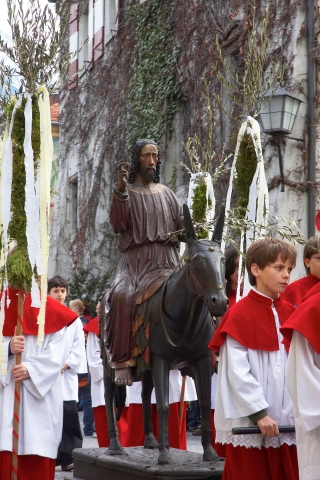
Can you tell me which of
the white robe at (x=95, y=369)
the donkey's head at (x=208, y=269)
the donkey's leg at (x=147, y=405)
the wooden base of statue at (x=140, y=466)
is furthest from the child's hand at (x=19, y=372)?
the white robe at (x=95, y=369)

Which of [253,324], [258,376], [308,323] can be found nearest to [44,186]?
[253,324]

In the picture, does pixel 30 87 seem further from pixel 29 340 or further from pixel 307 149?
pixel 307 149

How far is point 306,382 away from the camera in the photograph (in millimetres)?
4445

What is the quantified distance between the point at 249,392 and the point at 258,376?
0.22 metres

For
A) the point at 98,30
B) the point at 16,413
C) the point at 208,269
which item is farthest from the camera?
the point at 98,30

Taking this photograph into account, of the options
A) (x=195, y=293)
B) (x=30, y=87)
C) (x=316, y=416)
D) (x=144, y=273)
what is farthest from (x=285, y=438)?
(x=30, y=87)

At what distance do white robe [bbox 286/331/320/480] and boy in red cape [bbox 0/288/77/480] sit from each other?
13.0 feet

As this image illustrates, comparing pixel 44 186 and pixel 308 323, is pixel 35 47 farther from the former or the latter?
pixel 308 323

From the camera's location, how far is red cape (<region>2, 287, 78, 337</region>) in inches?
327

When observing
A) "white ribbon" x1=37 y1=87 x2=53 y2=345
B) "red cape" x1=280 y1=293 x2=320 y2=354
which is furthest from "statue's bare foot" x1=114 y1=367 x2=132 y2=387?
"red cape" x1=280 y1=293 x2=320 y2=354

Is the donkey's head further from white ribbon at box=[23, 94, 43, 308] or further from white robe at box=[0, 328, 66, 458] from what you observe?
white robe at box=[0, 328, 66, 458]

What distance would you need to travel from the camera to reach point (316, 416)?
440 centimetres

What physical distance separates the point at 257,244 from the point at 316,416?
1478 mm

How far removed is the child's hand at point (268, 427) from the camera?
16.7 ft
